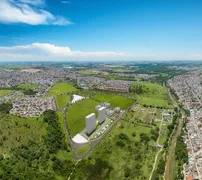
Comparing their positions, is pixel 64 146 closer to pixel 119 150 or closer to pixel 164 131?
pixel 119 150

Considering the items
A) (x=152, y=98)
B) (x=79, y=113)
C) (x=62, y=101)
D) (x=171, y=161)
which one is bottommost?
(x=171, y=161)

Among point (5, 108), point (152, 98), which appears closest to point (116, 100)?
point (152, 98)

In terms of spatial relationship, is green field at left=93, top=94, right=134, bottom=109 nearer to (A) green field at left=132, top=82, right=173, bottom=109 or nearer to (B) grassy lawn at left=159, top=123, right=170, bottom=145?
(A) green field at left=132, top=82, right=173, bottom=109

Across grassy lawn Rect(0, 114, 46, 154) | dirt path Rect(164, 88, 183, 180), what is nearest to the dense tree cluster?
grassy lawn Rect(0, 114, 46, 154)

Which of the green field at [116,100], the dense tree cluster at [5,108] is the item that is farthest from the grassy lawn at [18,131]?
the green field at [116,100]

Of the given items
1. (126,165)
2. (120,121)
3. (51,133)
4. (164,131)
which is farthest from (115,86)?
(126,165)

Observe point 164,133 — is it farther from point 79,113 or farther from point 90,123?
point 79,113

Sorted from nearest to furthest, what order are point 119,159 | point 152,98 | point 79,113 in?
1. point 119,159
2. point 79,113
3. point 152,98
